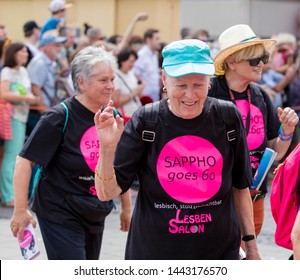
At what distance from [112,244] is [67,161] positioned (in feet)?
10.6

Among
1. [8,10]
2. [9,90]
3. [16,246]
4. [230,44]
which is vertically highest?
[230,44]

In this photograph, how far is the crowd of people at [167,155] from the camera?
405 cm

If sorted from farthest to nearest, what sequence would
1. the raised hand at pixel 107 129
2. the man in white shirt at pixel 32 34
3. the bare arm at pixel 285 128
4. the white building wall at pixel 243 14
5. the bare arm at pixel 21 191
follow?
the white building wall at pixel 243 14
the man in white shirt at pixel 32 34
the bare arm at pixel 21 191
the bare arm at pixel 285 128
the raised hand at pixel 107 129

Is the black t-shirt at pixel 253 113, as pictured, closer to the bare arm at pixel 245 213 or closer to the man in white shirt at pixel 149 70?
the bare arm at pixel 245 213

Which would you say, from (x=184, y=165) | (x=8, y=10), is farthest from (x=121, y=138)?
(x=8, y=10)

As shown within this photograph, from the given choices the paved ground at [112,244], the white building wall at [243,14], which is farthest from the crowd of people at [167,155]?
the white building wall at [243,14]

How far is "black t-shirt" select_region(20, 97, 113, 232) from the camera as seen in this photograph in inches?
205

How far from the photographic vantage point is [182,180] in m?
4.06

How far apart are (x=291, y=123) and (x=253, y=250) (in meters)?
1.01

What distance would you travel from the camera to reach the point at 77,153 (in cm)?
526

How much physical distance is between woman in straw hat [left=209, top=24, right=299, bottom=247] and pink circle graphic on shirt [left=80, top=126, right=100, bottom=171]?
0.79 meters

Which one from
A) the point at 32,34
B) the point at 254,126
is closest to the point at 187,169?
the point at 254,126

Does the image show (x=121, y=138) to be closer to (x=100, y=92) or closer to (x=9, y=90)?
(x=100, y=92)

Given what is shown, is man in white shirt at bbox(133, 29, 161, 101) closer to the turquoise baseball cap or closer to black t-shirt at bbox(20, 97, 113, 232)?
black t-shirt at bbox(20, 97, 113, 232)
